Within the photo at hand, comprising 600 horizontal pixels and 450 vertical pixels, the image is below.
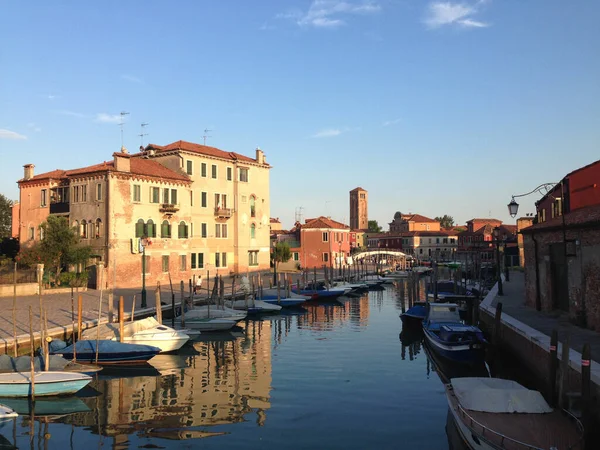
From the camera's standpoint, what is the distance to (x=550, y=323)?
19484mm

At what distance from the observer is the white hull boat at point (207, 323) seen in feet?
88.6

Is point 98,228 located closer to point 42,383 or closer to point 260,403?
point 42,383

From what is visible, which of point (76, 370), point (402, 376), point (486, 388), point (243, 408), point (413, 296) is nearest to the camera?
point (486, 388)

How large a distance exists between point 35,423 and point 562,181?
2186 centimetres

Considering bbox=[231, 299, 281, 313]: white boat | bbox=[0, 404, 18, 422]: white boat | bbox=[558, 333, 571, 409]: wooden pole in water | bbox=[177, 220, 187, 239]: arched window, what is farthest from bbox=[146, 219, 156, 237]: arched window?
bbox=[558, 333, 571, 409]: wooden pole in water

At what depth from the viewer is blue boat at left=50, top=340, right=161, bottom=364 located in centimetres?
1923

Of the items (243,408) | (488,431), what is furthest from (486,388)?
(243,408)

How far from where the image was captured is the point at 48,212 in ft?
141

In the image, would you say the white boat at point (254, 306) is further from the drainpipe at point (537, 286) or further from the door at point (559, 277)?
the door at point (559, 277)

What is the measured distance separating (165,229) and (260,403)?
2975cm

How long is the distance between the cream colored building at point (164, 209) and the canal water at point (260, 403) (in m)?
13.6

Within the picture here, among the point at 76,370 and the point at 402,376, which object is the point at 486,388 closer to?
the point at 402,376

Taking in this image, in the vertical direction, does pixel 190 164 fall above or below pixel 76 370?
above

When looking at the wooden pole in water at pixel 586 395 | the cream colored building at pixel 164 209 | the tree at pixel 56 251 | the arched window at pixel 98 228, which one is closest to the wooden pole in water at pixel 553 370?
the wooden pole in water at pixel 586 395
